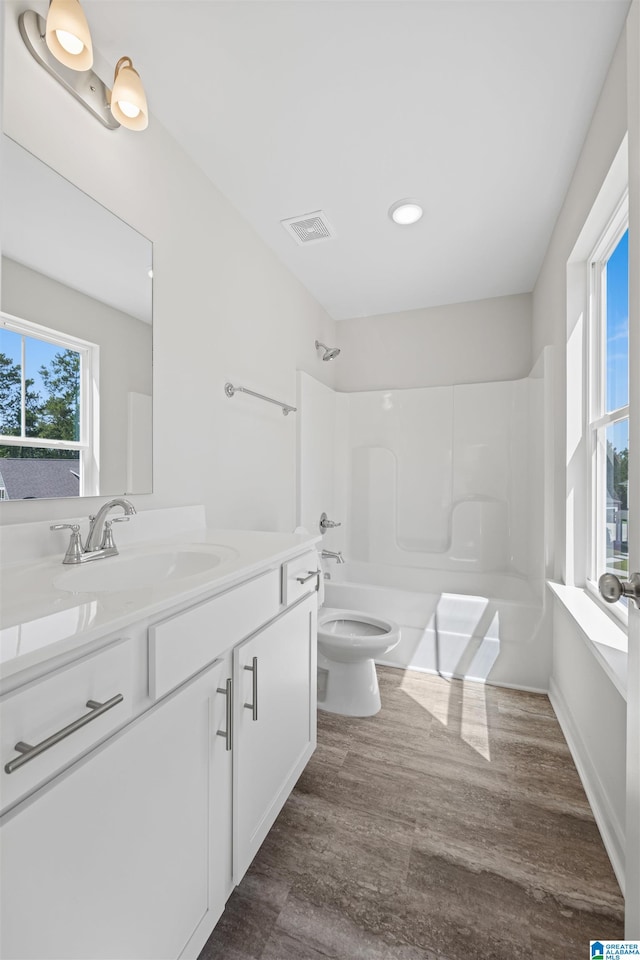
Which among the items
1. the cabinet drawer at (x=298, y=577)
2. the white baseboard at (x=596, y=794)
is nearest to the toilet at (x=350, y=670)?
the cabinet drawer at (x=298, y=577)

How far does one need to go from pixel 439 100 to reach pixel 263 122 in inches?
23.5

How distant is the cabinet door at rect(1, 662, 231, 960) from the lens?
0.54 meters

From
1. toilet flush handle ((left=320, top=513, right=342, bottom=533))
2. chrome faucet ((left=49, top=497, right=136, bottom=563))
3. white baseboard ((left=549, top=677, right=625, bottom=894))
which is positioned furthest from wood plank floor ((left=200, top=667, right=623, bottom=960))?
toilet flush handle ((left=320, top=513, right=342, bottom=533))

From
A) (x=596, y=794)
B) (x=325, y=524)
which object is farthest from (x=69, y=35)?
(x=596, y=794)

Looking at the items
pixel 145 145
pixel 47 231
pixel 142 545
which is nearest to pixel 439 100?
pixel 145 145

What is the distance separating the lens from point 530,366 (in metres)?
2.81

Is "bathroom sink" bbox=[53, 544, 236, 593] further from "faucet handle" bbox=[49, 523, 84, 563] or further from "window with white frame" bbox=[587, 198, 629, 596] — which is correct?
"window with white frame" bbox=[587, 198, 629, 596]

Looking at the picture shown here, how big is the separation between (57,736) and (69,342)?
977mm

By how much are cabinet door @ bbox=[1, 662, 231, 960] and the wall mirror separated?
66 cm

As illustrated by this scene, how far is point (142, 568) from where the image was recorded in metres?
1.15

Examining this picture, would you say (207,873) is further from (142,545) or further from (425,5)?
(425,5)

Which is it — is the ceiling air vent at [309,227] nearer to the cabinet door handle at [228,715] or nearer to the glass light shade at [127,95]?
the glass light shade at [127,95]

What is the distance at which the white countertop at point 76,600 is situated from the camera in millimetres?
553

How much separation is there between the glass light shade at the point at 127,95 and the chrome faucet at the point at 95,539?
3.61ft
